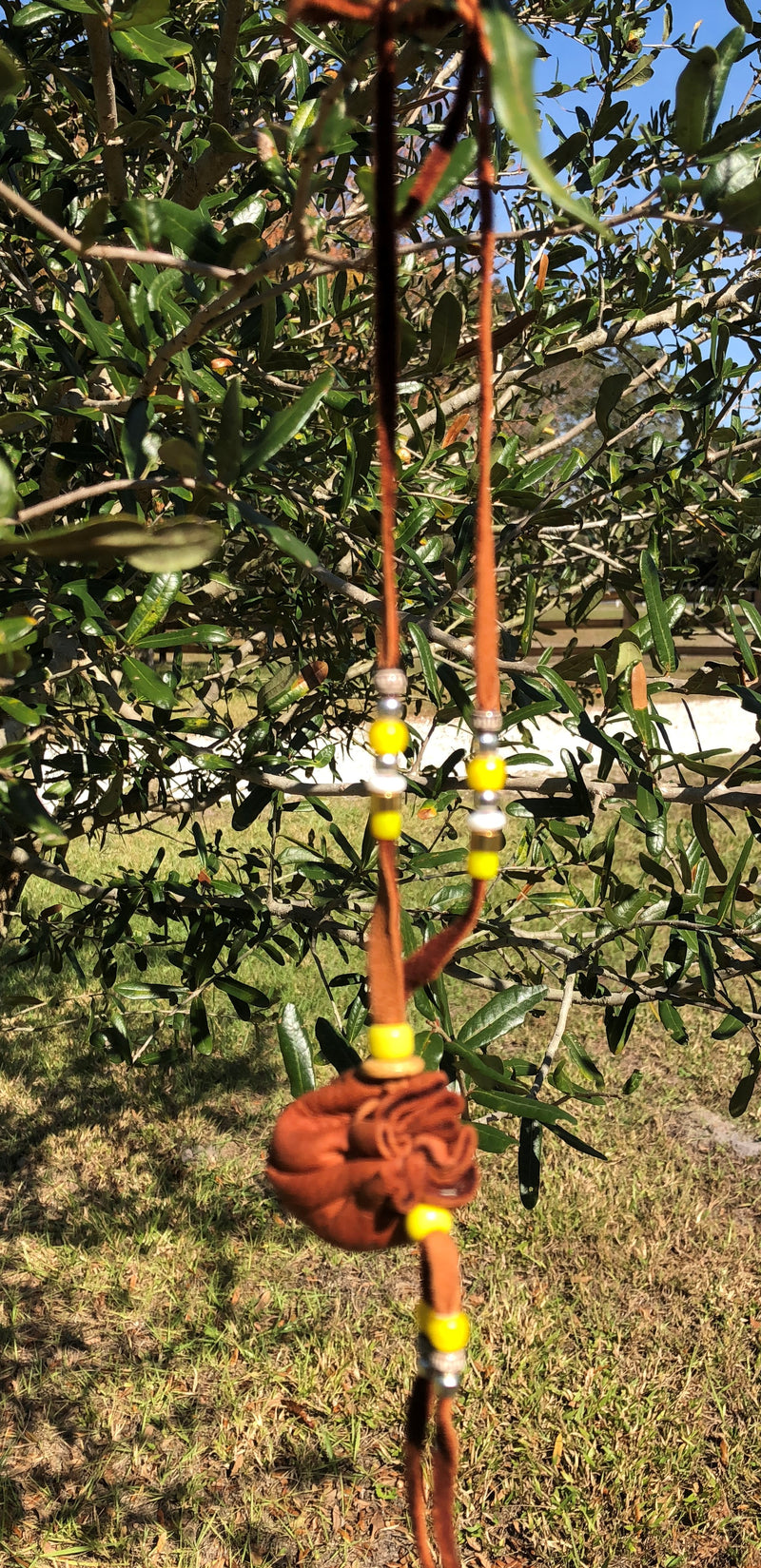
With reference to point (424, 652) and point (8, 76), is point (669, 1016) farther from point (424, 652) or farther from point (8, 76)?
point (8, 76)

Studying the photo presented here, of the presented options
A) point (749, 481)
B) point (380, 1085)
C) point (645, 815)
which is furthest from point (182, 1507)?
point (749, 481)

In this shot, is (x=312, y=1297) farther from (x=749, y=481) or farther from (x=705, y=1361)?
(x=749, y=481)

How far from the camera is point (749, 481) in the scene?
6.82ft

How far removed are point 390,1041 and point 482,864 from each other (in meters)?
0.15

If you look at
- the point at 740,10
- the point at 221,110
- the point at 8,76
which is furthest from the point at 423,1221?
the point at 221,110

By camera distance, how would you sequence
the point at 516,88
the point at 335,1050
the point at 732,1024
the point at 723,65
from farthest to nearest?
the point at 732,1024 < the point at 335,1050 < the point at 723,65 < the point at 516,88

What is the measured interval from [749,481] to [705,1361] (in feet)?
7.73

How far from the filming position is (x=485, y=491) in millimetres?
735

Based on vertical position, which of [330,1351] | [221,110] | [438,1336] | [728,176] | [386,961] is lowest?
[330,1351]

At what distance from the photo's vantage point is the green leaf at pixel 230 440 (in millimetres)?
853

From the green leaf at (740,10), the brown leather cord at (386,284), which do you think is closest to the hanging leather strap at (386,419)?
the brown leather cord at (386,284)

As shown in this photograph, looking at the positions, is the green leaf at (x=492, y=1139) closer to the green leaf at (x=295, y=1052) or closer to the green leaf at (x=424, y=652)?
the green leaf at (x=295, y=1052)

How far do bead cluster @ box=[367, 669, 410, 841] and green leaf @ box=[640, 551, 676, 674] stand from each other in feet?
2.79

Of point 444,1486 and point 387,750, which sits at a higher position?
point 387,750
